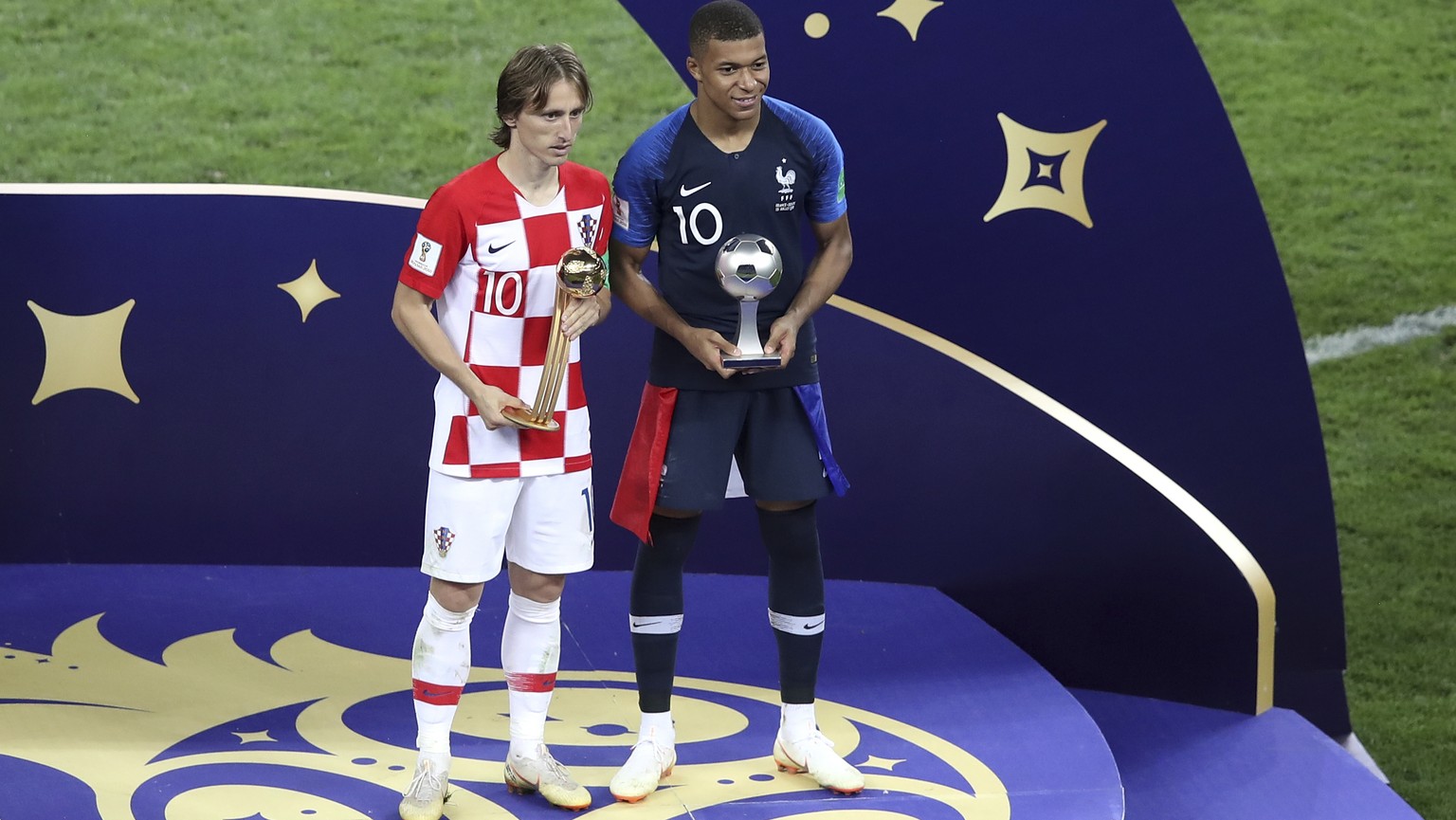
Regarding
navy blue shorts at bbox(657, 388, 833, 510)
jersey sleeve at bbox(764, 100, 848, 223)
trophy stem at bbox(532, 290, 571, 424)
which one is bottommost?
navy blue shorts at bbox(657, 388, 833, 510)

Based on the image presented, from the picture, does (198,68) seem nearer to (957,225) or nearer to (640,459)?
(957,225)

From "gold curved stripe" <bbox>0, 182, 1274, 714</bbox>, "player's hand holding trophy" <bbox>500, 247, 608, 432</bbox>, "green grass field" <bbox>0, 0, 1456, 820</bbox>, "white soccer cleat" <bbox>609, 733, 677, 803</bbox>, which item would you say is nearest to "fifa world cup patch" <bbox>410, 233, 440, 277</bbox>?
"player's hand holding trophy" <bbox>500, 247, 608, 432</bbox>

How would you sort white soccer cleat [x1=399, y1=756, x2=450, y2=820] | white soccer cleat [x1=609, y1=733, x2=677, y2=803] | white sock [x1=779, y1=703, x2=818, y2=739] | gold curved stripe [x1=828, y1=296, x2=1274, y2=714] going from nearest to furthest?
white soccer cleat [x1=399, y1=756, x2=450, y2=820] < white soccer cleat [x1=609, y1=733, x2=677, y2=803] < white sock [x1=779, y1=703, x2=818, y2=739] < gold curved stripe [x1=828, y1=296, x2=1274, y2=714]

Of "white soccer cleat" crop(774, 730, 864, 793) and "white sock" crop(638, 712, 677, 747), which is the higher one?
"white sock" crop(638, 712, 677, 747)

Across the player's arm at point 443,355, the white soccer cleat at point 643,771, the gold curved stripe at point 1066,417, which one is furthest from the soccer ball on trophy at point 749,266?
the gold curved stripe at point 1066,417

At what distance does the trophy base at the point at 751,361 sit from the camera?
11.4 ft

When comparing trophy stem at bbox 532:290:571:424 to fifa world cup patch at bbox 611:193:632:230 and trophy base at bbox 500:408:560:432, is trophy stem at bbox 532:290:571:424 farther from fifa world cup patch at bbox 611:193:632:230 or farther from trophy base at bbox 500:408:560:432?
fifa world cup patch at bbox 611:193:632:230

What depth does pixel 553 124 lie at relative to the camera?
3301mm

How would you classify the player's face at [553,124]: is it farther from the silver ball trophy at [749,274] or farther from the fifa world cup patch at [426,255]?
the silver ball trophy at [749,274]

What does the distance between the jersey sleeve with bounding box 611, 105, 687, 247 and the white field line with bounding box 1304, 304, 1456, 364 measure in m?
6.45

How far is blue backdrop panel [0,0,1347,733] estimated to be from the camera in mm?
4832

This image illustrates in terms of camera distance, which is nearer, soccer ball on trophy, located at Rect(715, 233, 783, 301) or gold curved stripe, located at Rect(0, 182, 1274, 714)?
soccer ball on trophy, located at Rect(715, 233, 783, 301)

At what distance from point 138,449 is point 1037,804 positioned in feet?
9.12

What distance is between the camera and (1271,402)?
491 cm
